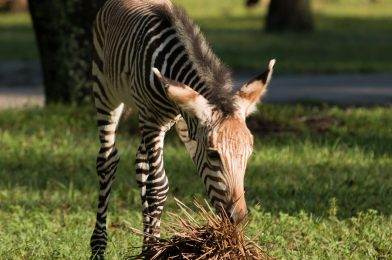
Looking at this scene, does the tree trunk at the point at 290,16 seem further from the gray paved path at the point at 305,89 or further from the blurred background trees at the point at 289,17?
the gray paved path at the point at 305,89

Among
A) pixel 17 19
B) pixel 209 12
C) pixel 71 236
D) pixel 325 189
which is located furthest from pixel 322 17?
pixel 71 236

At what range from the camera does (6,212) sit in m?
9.73

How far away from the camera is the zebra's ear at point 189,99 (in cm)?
643

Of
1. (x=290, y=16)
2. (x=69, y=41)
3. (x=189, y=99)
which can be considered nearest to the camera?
(x=189, y=99)

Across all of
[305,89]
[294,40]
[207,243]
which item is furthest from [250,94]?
[294,40]

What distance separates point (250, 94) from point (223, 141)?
0.46m

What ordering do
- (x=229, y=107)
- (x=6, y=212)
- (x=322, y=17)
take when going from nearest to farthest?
(x=229, y=107) < (x=6, y=212) < (x=322, y=17)

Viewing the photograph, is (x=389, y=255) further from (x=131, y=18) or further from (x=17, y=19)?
(x=17, y=19)

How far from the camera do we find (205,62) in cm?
689

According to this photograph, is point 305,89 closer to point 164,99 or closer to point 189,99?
point 164,99

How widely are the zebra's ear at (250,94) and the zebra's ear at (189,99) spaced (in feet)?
0.66

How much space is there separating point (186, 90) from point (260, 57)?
18427 millimetres

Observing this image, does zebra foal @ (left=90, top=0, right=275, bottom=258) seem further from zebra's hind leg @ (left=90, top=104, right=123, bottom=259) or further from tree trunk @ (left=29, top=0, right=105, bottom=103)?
tree trunk @ (left=29, top=0, right=105, bottom=103)

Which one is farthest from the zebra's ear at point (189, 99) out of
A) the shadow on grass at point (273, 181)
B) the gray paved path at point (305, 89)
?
the gray paved path at point (305, 89)
